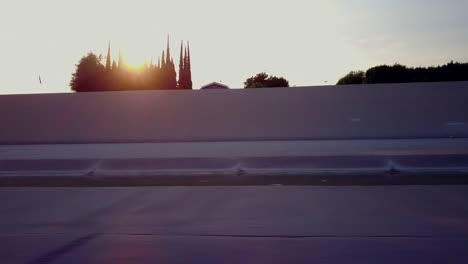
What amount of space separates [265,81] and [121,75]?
19353 mm

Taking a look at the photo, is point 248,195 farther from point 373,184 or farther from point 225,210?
point 373,184

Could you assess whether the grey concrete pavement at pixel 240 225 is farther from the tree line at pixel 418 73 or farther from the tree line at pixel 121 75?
the tree line at pixel 121 75

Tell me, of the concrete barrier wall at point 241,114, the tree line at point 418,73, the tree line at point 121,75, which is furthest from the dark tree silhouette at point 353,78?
the concrete barrier wall at point 241,114

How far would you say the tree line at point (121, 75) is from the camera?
5203cm

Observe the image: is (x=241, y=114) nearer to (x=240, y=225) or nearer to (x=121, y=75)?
(x=240, y=225)

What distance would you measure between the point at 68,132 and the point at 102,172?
1540cm

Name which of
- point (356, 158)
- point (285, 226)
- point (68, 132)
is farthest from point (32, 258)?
point (68, 132)

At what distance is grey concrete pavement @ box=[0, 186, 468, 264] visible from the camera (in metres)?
6.60

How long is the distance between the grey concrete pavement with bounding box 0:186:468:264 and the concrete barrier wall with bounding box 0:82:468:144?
16771 mm

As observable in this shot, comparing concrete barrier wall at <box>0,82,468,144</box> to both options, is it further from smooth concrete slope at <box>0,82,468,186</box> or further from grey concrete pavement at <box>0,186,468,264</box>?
grey concrete pavement at <box>0,186,468,264</box>

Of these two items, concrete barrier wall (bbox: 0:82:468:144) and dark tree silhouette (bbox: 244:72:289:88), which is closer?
concrete barrier wall (bbox: 0:82:468:144)

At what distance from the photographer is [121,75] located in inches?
2069

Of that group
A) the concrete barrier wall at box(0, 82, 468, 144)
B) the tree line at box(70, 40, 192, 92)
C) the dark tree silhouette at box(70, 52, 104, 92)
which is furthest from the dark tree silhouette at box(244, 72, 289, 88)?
the concrete barrier wall at box(0, 82, 468, 144)

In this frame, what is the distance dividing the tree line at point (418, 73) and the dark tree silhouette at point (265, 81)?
20471 mm
